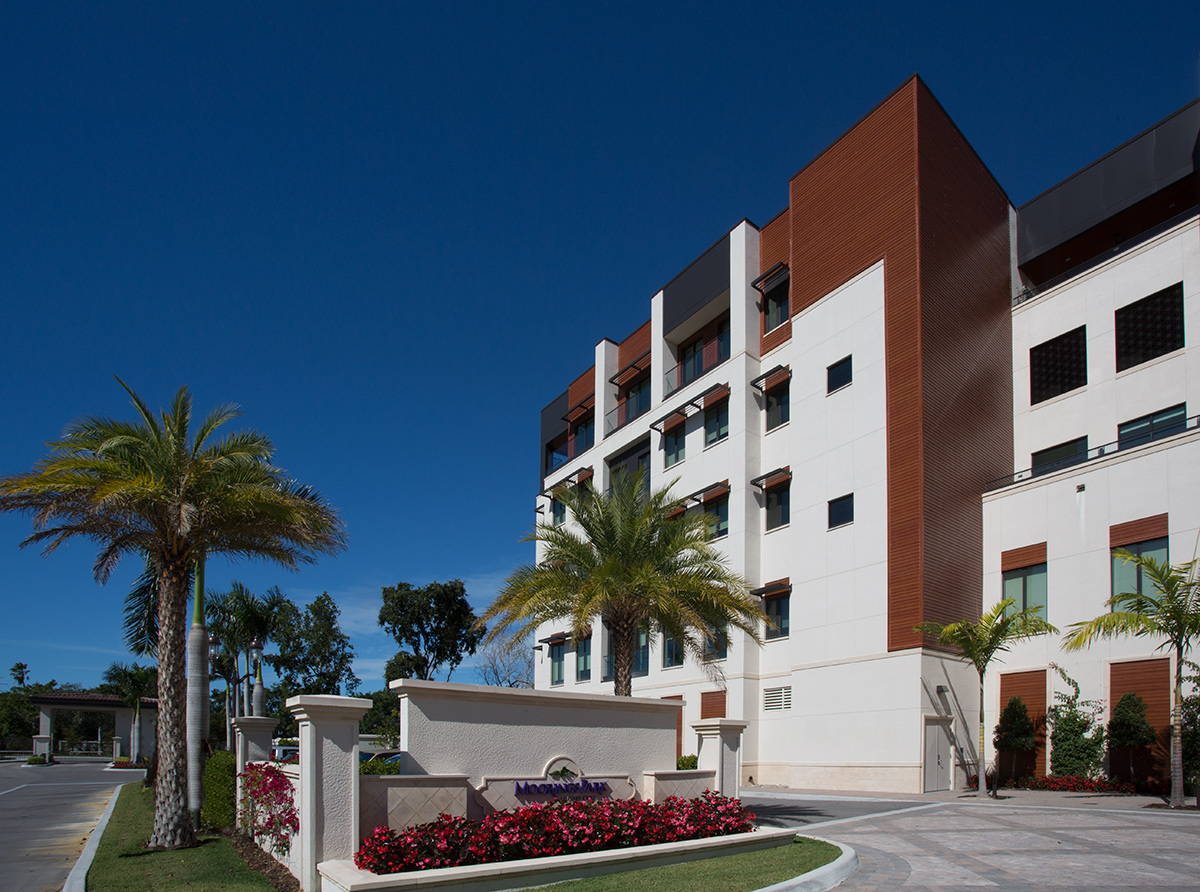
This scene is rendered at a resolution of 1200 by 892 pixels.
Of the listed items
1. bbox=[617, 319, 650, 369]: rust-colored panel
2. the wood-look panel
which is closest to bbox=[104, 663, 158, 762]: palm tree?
bbox=[617, 319, 650, 369]: rust-colored panel

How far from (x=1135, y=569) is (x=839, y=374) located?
35.6 feet

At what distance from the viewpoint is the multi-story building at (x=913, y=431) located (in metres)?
26.2

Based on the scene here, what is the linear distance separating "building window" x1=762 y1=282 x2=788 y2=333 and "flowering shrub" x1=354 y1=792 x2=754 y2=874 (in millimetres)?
23656

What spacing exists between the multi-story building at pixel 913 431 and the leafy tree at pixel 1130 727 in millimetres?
917

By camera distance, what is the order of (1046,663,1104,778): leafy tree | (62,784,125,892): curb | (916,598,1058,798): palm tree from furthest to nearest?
(1046,663,1104,778): leafy tree
(916,598,1058,798): palm tree
(62,784,125,892): curb

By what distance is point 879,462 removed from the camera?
2838 centimetres

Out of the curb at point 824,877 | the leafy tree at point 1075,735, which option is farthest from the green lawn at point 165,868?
the leafy tree at point 1075,735

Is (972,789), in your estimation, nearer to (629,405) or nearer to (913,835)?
(913,835)

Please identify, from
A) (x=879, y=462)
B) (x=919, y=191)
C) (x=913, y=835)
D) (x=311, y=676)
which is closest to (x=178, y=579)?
(x=913, y=835)

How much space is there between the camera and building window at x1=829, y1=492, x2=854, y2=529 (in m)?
29.6

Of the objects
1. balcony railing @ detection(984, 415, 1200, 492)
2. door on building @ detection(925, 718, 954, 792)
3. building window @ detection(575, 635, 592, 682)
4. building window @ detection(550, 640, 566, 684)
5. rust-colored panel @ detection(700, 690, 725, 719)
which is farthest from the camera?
building window @ detection(550, 640, 566, 684)

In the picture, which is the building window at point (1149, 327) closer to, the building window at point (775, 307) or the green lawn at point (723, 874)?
the building window at point (775, 307)

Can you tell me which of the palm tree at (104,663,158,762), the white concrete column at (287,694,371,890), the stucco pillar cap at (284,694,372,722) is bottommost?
the palm tree at (104,663,158,762)

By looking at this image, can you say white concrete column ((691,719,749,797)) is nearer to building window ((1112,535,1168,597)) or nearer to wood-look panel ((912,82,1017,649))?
wood-look panel ((912,82,1017,649))
